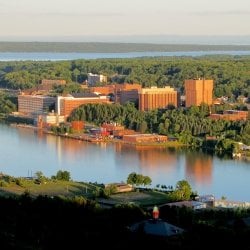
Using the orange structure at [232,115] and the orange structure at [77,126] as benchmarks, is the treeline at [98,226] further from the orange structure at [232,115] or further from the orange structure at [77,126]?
the orange structure at [232,115]

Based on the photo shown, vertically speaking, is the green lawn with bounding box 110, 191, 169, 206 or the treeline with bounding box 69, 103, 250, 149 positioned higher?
the green lawn with bounding box 110, 191, 169, 206

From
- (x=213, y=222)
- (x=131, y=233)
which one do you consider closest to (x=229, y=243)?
(x=131, y=233)

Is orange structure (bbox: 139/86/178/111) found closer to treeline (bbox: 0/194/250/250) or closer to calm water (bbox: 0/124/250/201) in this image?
calm water (bbox: 0/124/250/201)

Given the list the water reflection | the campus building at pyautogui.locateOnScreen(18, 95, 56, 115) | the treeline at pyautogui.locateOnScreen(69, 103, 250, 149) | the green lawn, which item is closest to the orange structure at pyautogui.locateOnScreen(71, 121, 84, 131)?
the treeline at pyautogui.locateOnScreen(69, 103, 250, 149)

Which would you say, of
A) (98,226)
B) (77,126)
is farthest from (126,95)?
(98,226)

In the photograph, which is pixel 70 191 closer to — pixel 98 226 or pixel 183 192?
pixel 183 192

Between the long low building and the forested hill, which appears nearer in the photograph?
the long low building
